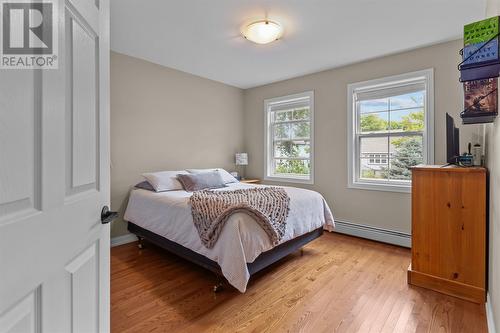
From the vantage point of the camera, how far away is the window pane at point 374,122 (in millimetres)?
3516

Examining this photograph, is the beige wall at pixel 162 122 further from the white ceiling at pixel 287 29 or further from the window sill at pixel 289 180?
the window sill at pixel 289 180

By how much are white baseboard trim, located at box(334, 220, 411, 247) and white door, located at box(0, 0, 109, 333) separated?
3373 millimetres

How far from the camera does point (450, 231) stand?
2.13 m

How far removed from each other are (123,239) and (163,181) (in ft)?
3.24

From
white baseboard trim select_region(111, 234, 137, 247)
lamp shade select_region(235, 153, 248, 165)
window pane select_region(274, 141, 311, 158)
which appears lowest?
white baseboard trim select_region(111, 234, 137, 247)

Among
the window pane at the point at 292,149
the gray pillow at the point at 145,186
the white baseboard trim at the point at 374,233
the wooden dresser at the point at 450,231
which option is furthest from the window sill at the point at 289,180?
the gray pillow at the point at 145,186

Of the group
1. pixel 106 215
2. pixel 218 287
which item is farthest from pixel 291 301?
pixel 106 215

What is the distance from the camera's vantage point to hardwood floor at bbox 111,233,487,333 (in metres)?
1.74

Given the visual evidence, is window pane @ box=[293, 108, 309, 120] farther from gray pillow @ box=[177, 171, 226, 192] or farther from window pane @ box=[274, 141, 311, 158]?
gray pillow @ box=[177, 171, 226, 192]

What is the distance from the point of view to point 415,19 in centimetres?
249

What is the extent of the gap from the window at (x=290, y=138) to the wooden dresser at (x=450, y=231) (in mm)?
2024

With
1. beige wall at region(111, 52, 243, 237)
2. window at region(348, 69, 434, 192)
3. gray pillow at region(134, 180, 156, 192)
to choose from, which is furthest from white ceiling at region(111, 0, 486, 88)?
gray pillow at region(134, 180, 156, 192)

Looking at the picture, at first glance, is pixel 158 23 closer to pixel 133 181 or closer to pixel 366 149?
pixel 133 181

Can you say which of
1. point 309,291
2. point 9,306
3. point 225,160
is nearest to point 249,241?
point 309,291
